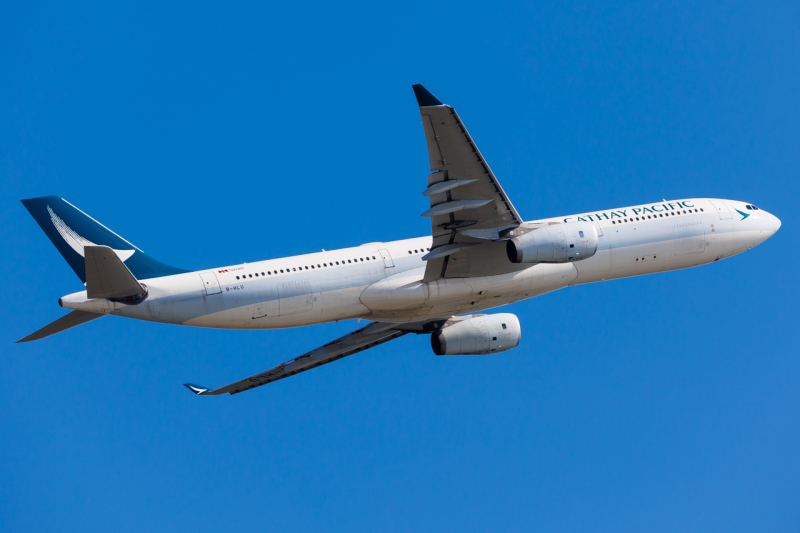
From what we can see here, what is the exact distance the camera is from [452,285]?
112 ft

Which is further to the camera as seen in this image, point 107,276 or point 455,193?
point 455,193

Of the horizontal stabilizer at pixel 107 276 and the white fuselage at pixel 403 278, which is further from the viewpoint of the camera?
the white fuselage at pixel 403 278

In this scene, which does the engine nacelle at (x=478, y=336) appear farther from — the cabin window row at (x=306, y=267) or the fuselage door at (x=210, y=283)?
the fuselage door at (x=210, y=283)

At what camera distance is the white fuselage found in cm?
3241

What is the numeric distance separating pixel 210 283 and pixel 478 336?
39.4ft

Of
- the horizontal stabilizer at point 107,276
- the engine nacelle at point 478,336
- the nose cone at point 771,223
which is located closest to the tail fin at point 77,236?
the horizontal stabilizer at point 107,276

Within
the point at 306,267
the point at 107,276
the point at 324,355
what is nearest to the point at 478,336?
the point at 324,355

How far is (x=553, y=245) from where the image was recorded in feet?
106

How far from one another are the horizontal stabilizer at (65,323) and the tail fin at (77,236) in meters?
1.28

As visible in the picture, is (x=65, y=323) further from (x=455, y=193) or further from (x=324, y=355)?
(x=455, y=193)

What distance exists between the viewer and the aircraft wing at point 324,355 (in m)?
40.4

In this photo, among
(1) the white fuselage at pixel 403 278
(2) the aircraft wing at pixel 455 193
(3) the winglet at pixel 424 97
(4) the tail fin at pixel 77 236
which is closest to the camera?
(3) the winglet at pixel 424 97

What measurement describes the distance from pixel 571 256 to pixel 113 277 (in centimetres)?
1598

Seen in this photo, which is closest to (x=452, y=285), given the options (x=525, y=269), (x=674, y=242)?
(x=525, y=269)
